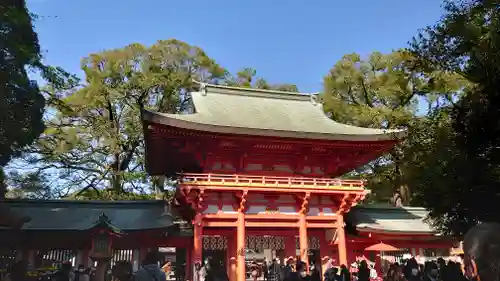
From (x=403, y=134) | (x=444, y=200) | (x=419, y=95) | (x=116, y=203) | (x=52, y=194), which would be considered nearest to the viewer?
(x=444, y=200)

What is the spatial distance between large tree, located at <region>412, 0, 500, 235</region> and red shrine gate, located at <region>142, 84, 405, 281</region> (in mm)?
3483

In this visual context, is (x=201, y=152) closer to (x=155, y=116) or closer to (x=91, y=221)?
(x=155, y=116)

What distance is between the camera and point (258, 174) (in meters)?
17.4

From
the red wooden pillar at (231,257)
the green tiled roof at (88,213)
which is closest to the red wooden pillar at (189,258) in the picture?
the green tiled roof at (88,213)

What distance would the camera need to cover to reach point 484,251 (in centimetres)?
810

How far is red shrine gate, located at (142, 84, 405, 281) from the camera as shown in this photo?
50.6 ft

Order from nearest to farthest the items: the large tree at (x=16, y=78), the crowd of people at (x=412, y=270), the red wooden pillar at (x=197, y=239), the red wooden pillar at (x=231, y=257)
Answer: the crowd of people at (x=412, y=270) → the large tree at (x=16, y=78) → the red wooden pillar at (x=197, y=239) → the red wooden pillar at (x=231, y=257)

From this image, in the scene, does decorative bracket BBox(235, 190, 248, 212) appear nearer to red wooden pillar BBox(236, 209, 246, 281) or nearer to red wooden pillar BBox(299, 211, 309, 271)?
red wooden pillar BBox(236, 209, 246, 281)

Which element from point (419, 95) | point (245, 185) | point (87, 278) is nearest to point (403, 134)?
point (245, 185)

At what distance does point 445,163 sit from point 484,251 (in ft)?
17.8

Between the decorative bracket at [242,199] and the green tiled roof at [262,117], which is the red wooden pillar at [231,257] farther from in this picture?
the green tiled roof at [262,117]

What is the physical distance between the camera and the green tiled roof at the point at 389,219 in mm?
18844

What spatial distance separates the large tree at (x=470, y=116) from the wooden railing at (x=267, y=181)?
4.11m

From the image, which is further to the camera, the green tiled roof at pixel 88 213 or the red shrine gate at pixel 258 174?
the green tiled roof at pixel 88 213
